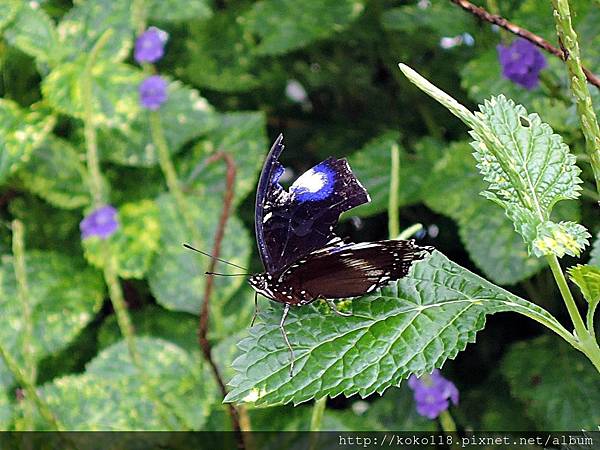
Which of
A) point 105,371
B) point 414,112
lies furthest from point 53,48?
point 414,112

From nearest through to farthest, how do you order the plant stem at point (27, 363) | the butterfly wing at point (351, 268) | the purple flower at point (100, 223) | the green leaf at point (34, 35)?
the butterfly wing at point (351, 268), the plant stem at point (27, 363), the purple flower at point (100, 223), the green leaf at point (34, 35)

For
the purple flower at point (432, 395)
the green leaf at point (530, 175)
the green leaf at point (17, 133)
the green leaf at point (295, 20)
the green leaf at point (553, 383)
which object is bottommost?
the green leaf at point (553, 383)

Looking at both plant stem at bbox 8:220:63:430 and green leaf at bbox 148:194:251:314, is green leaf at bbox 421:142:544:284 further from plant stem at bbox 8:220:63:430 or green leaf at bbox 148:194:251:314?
plant stem at bbox 8:220:63:430

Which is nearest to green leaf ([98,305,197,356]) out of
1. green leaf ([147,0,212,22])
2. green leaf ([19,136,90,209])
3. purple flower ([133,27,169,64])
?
green leaf ([19,136,90,209])

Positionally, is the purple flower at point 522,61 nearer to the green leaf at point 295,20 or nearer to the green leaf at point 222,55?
the green leaf at point 295,20

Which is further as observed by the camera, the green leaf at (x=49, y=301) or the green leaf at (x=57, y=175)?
the green leaf at (x=57, y=175)

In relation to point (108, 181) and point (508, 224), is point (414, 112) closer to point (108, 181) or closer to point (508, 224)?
point (508, 224)

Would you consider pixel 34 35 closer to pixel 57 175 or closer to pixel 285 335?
pixel 57 175

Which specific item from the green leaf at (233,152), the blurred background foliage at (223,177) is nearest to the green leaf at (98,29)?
the blurred background foliage at (223,177)
